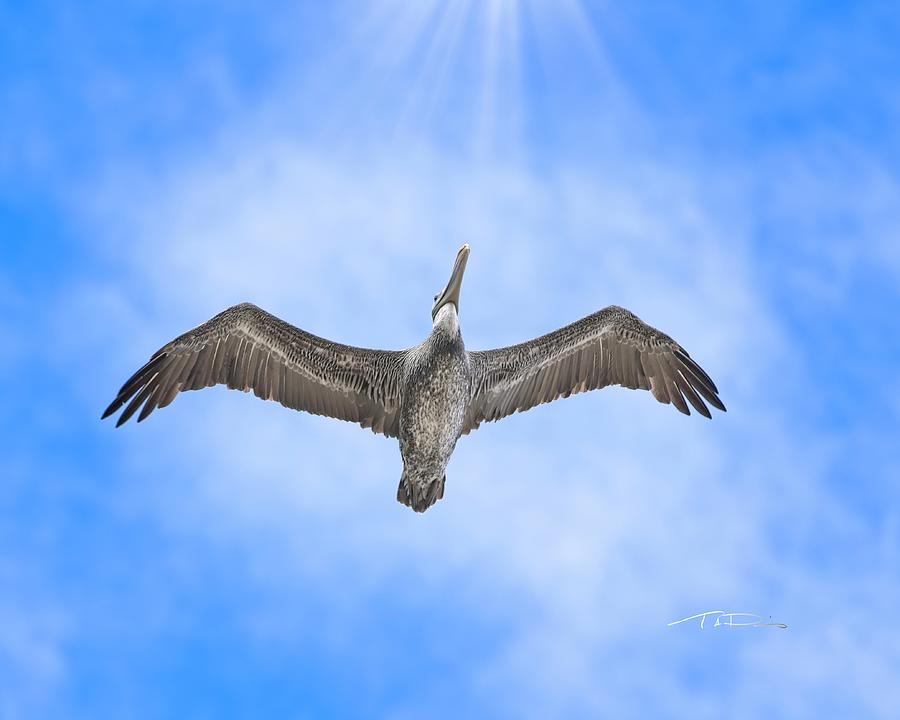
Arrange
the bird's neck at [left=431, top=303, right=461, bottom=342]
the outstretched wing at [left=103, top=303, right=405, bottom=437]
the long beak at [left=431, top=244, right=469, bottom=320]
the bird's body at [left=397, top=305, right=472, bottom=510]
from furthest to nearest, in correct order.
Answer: the long beak at [left=431, top=244, right=469, bottom=320] < the outstretched wing at [left=103, top=303, right=405, bottom=437] < the bird's neck at [left=431, top=303, right=461, bottom=342] < the bird's body at [left=397, top=305, right=472, bottom=510]

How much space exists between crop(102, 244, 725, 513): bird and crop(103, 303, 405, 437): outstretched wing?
0.05 ft

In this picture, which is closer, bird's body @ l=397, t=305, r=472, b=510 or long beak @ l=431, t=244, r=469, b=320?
bird's body @ l=397, t=305, r=472, b=510

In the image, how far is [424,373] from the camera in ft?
39.2

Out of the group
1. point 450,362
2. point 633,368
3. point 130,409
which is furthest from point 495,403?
point 130,409

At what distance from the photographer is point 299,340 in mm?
12664

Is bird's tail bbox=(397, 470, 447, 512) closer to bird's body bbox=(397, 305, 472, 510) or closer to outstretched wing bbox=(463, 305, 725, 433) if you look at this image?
bird's body bbox=(397, 305, 472, 510)

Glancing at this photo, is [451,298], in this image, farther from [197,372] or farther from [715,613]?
[715,613]

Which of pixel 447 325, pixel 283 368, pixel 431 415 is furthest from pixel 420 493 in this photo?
pixel 283 368

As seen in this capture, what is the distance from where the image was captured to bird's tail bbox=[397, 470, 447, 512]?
39.3 ft

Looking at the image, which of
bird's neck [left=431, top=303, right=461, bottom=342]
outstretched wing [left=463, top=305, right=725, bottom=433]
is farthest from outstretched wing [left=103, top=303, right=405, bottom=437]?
outstretched wing [left=463, top=305, right=725, bottom=433]

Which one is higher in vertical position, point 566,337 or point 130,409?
point 566,337

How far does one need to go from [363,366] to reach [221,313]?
2.16 metres

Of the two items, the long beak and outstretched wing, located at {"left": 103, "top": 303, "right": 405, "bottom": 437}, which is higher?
the long beak

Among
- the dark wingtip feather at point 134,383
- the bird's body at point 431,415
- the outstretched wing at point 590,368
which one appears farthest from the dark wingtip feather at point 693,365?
the dark wingtip feather at point 134,383
